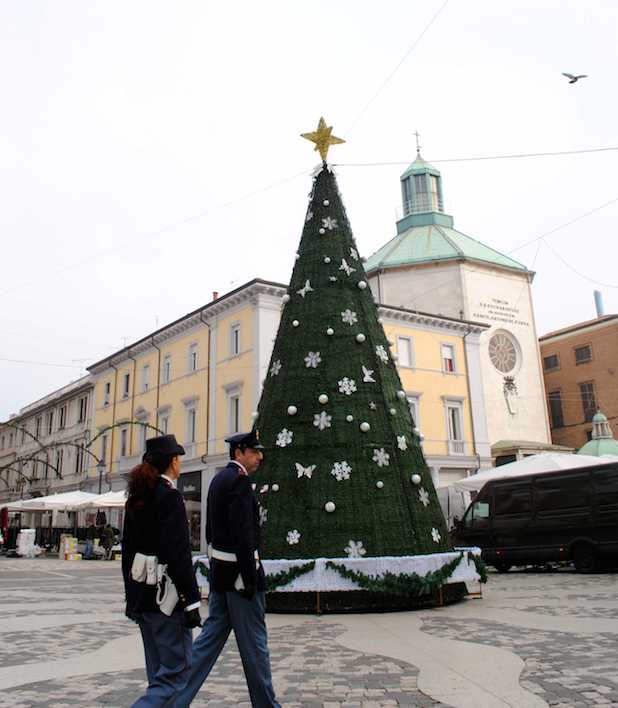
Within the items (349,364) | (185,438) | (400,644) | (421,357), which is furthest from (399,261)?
(400,644)

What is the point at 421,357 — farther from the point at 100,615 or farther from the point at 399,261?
the point at 100,615

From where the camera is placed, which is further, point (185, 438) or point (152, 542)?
point (185, 438)

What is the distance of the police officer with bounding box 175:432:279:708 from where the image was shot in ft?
13.0

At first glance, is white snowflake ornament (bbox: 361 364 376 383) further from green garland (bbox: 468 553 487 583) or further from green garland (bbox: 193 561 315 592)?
green garland (bbox: 468 553 487 583)

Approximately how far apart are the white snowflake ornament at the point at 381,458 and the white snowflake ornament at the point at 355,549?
45.5 inches

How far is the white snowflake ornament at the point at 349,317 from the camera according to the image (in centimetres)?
1021

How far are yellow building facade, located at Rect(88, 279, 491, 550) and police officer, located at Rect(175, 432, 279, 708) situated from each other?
24717 millimetres

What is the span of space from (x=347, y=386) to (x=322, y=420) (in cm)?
63

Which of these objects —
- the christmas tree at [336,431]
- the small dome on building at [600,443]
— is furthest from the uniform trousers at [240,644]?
the small dome on building at [600,443]

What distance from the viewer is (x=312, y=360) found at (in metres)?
9.94

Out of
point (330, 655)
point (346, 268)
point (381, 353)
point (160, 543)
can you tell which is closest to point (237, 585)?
point (160, 543)

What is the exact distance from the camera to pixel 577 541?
1492 cm

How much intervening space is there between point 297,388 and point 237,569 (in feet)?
18.5

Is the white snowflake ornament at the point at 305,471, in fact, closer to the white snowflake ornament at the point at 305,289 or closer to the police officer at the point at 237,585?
the white snowflake ornament at the point at 305,289
